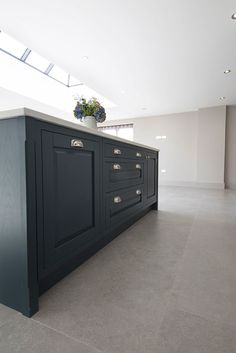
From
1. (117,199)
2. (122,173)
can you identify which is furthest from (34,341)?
(122,173)

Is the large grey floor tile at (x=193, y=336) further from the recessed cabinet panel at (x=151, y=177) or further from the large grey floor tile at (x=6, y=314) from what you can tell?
the recessed cabinet panel at (x=151, y=177)

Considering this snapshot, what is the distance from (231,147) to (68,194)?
649cm

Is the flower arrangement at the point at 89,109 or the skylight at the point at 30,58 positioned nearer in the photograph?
the flower arrangement at the point at 89,109

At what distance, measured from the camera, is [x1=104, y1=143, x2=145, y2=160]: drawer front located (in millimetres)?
1460

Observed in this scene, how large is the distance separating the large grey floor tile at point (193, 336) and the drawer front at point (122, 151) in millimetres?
1074

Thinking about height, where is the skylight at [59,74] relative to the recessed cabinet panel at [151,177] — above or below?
above

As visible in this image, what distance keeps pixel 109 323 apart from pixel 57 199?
2.03ft

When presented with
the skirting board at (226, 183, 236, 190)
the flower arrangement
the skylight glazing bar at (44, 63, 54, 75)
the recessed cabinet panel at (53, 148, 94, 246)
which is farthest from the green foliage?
the skirting board at (226, 183, 236, 190)

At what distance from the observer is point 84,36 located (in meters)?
2.84

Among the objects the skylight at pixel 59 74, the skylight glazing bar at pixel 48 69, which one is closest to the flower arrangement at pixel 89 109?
the skylight glazing bar at pixel 48 69

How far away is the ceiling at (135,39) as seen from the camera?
2305 millimetres

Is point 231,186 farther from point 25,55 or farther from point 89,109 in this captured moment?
point 25,55

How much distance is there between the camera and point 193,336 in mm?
751

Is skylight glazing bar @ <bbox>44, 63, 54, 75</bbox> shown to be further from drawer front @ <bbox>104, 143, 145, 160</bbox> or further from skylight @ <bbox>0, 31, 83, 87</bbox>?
drawer front @ <bbox>104, 143, 145, 160</bbox>
